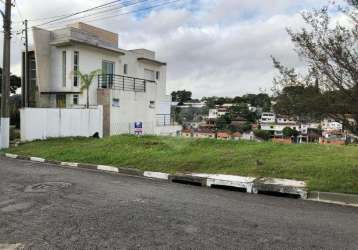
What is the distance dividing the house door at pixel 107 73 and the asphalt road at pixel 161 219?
18.4 m

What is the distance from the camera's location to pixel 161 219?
19.4 ft

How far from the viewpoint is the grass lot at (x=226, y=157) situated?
9070 mm

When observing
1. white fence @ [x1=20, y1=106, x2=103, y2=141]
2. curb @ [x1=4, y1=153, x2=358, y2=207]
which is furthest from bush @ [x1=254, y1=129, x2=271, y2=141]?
white fence @ [x1=20, y1=106, x2=103, y2=141]

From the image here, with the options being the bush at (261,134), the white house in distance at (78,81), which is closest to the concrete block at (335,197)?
the bush at (261,134)

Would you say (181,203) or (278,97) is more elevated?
(278,97)

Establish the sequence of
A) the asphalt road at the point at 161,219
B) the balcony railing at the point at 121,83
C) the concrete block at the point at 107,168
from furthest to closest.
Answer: the balcony railing at the point at 121,83 → the concrete block at the point at 107,168 → the asphalt road at the point at 161,219

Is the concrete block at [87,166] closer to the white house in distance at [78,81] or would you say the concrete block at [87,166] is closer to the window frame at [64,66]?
the white house in distance at [78,81]

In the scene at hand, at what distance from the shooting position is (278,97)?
849 cm

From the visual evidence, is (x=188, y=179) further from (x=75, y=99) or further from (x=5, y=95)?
(x=75, y=99)

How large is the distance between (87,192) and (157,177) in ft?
8.74

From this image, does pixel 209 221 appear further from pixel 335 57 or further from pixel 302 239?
pixel 335 57

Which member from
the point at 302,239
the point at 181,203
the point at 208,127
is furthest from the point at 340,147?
the point at 208,127

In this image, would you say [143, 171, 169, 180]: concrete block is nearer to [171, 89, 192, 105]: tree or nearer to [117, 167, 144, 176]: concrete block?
Result: [117, 167, 144, 176]: concrete block

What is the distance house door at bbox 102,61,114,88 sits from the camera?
88.0ft
